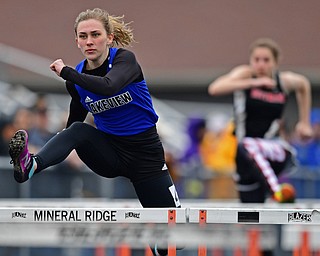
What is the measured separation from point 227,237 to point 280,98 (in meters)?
2.34

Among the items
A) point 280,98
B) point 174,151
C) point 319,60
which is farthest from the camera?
point 319,60

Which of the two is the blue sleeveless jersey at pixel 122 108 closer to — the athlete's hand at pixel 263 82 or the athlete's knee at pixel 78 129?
the athlete's knee at pixel 78 129

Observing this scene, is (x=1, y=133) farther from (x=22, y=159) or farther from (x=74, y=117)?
(x=22, y=159)

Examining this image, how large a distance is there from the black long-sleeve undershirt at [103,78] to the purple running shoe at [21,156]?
438 mm

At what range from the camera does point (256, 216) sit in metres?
5.99

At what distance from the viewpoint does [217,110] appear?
17.0 metres

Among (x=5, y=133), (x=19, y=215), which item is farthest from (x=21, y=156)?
(x=5, y=133)

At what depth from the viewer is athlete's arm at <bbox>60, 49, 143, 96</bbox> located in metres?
5.81

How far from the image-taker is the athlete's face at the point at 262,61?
28.7 feet

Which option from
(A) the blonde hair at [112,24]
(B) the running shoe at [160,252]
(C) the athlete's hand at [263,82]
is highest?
(A) the blonde hair at [112,24]

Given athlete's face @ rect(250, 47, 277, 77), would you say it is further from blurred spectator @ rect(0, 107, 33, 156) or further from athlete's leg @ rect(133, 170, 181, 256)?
blurred spectator @ rect(0, 107, 33, 156)

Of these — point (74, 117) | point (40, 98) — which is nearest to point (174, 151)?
point (40, 98)

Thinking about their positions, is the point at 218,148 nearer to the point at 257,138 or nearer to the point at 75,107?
the point at 257,138

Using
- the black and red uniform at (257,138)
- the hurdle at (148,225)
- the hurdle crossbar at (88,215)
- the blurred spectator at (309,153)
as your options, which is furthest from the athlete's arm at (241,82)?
the blurred spectator at (309,153)
